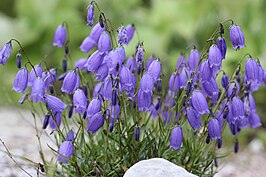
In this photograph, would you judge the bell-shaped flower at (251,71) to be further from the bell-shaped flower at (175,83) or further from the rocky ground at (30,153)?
the rocky ground at (30,153)

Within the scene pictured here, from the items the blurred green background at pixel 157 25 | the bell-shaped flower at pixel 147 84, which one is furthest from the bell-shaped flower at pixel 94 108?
the blurred green background at pixel 157 25

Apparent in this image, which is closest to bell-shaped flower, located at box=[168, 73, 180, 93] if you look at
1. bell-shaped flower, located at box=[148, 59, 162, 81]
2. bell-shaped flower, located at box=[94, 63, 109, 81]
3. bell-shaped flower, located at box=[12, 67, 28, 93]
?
bell-shaped flower, located at box=[148, 59, 162, 81]

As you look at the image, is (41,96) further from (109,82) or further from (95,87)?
(95,87)

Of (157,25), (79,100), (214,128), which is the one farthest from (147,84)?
(157,25)

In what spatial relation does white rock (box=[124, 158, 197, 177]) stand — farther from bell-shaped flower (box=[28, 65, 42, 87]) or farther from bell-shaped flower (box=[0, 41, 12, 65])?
bell-shaped flower (box=[0, 41, 12, 65])

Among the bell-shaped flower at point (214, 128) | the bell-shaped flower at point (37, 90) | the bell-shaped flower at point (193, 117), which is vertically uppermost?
the bell-shaped flower at point (37, 90)

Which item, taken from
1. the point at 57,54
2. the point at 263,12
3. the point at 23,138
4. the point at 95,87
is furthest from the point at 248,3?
the point at 95,87
